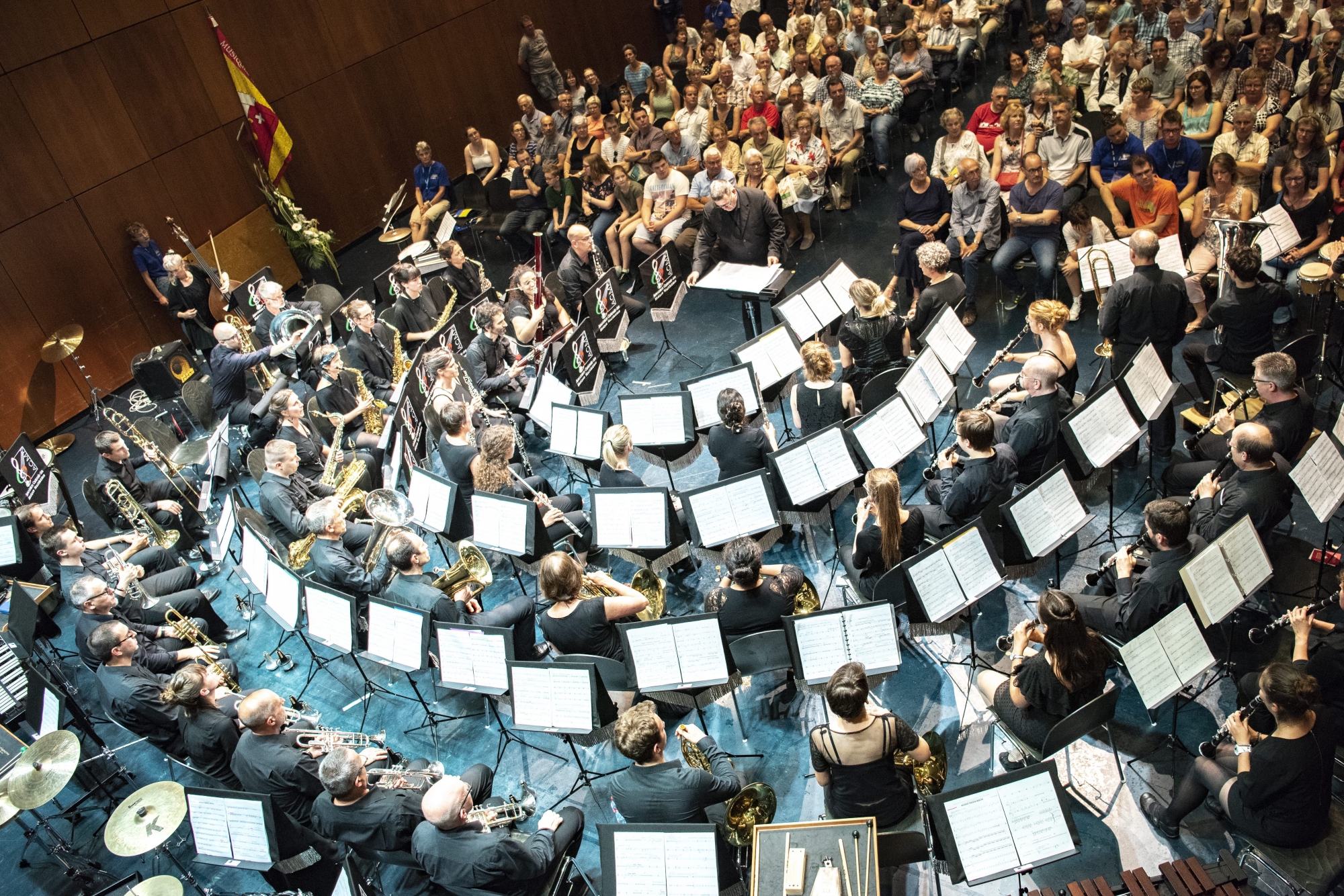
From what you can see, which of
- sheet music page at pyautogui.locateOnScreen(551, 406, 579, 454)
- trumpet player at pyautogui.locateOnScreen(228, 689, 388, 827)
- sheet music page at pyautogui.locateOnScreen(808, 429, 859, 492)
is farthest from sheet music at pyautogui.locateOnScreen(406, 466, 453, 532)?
sheet music page at pyautogui.locateOnScreen(808, 429, 859, 492)

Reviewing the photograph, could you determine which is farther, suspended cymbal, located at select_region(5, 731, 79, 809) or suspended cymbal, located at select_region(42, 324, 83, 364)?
suspended cymbal, located at select_region(42, 324, 83, 364)

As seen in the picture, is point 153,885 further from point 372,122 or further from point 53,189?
point 372,122

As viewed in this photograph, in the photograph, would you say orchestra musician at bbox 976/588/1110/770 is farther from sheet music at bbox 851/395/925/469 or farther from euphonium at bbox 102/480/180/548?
euphonium at bbox 102/480/180/548

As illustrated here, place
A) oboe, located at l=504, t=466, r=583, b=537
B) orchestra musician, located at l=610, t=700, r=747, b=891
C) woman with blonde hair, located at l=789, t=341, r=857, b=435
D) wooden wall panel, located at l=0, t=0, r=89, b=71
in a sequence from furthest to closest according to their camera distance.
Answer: wooden wall panel, located at l=0, t=0, r=89, b=71, oboe, located at l=504, t=466, r=583, b=537, woman with blonde hair, located at l=789, t=341, r=857, b=435, orchestra musician, located at l=610, t=700, r=747, b=891

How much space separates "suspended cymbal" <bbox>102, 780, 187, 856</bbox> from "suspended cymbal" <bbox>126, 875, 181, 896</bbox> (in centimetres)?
16

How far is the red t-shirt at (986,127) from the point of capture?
995 centimetres

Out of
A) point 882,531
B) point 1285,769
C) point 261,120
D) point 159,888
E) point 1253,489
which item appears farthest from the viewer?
point 261,120

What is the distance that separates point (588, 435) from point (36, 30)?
26.7 feet

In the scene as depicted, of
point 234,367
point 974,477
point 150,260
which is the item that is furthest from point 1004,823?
point 150,260

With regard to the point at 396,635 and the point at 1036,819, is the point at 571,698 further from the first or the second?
the point at 1036,819

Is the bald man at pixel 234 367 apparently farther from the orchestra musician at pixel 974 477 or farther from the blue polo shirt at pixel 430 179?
the orchestra musician at pixel 974 477

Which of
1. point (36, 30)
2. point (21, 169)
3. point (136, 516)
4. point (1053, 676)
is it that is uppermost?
point (36, 30)

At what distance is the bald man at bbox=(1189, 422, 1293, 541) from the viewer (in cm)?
515

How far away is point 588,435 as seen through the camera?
700 cm
